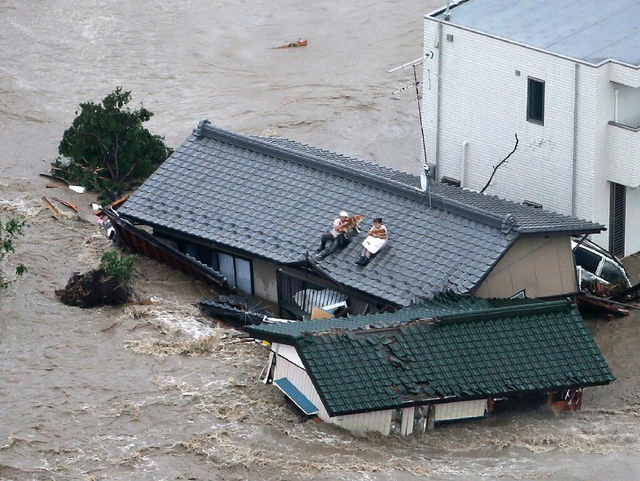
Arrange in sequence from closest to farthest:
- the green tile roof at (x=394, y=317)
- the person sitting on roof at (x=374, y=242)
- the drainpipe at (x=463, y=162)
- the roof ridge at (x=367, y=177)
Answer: the green tile roof at (x=394, y=317) < the roof ridge at (x=367, y=177) < the person sitting on roof at (x=374, y=242) < the drainpipe at (x=463, y=162)

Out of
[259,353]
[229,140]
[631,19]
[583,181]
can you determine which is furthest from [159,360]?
[631,19]

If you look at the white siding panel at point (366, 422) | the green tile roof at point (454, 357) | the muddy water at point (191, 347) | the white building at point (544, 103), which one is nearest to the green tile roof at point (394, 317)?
the green tile roof at point (454, 357)

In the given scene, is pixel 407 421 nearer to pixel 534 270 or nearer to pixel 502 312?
pixel 502 312

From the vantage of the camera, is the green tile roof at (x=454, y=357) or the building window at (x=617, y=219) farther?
the building window at (x=617, y=219)

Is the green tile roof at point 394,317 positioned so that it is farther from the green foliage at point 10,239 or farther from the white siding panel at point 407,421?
the green foliage at point 10,239

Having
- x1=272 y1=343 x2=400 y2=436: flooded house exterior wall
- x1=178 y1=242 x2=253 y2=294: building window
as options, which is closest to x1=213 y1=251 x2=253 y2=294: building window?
x1=178 y1=242 x2=253 y2=294: building window
